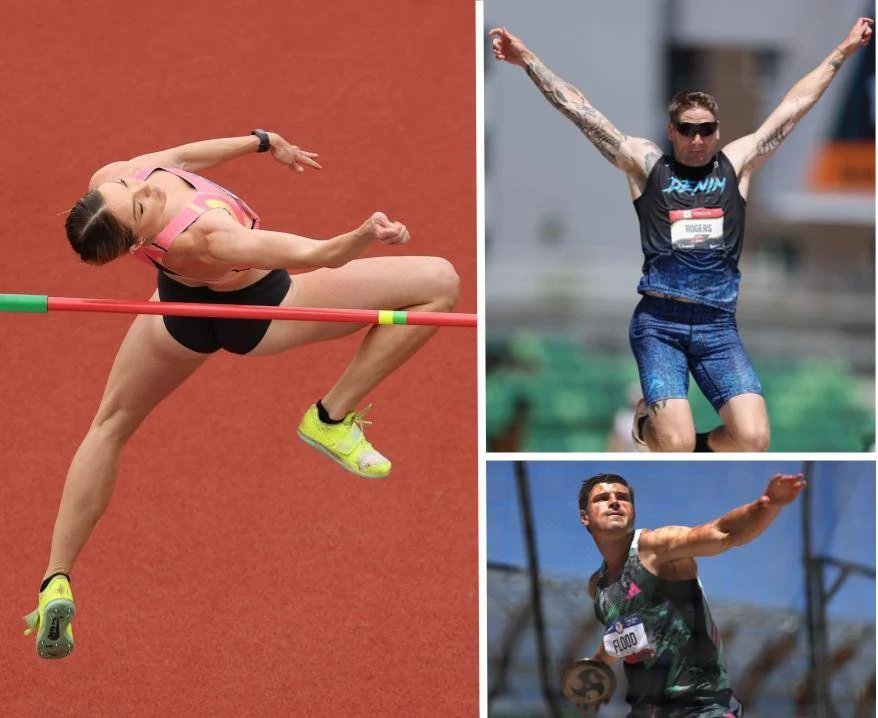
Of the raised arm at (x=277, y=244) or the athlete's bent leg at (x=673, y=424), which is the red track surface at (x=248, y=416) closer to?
the athlete's bent leg at (x=673, y=424)

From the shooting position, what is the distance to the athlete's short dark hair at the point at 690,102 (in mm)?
4105

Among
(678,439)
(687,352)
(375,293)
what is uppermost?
(375,293)

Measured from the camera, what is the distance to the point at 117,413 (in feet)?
14.1

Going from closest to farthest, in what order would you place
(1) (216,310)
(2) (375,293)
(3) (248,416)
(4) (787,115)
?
(1) (216,310), (2) (375,293), (4) (787,115), (3) (248,416)

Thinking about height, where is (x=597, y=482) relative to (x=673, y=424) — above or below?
below

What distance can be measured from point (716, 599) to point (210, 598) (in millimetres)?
2857

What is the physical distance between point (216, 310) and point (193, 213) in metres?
0.26

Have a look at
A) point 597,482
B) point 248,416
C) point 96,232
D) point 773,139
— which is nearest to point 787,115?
point 773,139

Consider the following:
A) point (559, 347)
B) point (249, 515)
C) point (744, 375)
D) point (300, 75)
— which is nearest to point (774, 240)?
point (559, 347)

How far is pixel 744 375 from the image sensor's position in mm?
4316

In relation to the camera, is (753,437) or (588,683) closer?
(588,683)

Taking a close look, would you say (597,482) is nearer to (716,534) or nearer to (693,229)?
(716,534)

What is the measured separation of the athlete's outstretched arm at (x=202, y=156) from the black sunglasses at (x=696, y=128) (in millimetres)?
1094

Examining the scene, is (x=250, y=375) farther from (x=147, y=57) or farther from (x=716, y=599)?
(x=716, y=599)
